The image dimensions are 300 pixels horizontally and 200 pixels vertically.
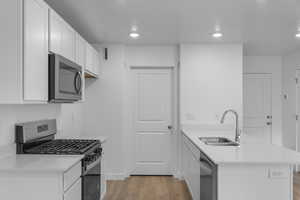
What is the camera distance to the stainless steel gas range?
2463 mm

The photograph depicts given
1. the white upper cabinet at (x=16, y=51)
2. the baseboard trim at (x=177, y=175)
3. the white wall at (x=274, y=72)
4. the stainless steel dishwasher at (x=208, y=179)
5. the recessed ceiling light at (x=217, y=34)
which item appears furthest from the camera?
the white wall at (x=274, y=72)

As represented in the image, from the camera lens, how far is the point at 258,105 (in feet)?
18.9

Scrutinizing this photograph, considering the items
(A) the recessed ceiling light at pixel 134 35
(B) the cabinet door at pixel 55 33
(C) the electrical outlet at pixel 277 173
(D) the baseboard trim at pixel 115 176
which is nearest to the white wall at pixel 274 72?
(A) the recessed ceiling light at pixel 134 35

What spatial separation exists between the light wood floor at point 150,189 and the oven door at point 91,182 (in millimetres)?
919

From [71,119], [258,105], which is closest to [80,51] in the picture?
[71,119]

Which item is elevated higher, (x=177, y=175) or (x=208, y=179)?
(x=208, y=179)

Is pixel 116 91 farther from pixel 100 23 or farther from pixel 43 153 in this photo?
pixel 43 153

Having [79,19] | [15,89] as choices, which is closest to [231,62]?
[79,19]

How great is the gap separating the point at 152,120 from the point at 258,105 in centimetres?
241

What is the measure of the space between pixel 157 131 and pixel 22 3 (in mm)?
3461

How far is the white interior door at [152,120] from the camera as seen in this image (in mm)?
4953

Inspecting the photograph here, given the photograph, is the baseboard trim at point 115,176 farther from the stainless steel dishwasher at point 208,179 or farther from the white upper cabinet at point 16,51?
the white upper cabinet at point 16,51

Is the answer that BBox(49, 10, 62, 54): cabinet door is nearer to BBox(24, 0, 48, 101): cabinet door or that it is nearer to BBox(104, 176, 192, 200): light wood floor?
BBox(24, 0, 48, 101): cabinet door

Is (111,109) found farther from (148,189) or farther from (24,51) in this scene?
(24,51)
